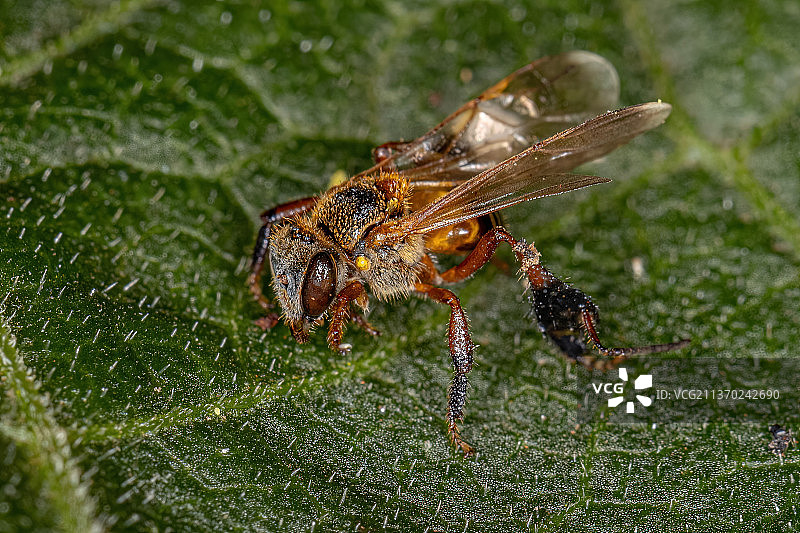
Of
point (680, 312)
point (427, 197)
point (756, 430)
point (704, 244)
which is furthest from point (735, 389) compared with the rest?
point (427, 197)

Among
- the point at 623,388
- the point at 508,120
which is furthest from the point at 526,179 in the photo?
the point at 623,388

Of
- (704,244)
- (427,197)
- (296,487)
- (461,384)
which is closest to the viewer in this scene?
(296,487)

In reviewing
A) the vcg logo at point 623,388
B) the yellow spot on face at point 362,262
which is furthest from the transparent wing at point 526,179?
the vcg logo at point 623,388

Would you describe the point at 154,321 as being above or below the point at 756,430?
below

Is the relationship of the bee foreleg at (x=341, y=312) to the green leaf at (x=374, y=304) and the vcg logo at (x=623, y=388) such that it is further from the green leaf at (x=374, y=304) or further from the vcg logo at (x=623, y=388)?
the vcg logo at (x=623, y=388)

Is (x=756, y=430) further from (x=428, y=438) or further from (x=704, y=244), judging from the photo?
(x=428, y=438)

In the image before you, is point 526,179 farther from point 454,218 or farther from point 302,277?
point 302,277

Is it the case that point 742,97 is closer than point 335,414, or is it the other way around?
point 335,414
